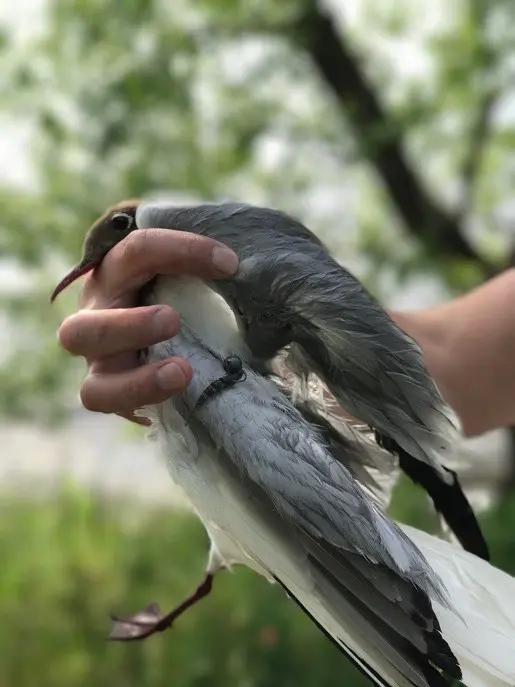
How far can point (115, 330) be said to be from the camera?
2.72ft

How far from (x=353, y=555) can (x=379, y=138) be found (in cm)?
196

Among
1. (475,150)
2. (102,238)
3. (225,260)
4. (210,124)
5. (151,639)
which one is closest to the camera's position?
(225,260)

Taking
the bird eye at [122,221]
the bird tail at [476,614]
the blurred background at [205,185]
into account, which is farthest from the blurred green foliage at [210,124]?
the bird tail at [476,614]

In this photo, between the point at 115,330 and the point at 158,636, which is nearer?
the point at 115,330

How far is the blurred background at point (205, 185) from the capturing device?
1.98 meters

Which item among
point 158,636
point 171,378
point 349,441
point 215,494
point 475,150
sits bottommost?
point 158,636

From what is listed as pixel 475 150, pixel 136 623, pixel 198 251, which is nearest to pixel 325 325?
pixel 198 251

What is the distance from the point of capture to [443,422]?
0.85 metres

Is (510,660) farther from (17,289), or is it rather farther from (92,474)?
(92,474)

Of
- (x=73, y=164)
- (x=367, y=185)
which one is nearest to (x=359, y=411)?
(x=73, y=164)

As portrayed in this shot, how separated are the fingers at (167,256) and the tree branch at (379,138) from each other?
1.75m

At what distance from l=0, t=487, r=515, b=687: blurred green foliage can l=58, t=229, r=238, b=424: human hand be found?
1309 mm

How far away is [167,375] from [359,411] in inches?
9.7

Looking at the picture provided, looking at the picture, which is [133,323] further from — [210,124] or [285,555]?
[210,124]
